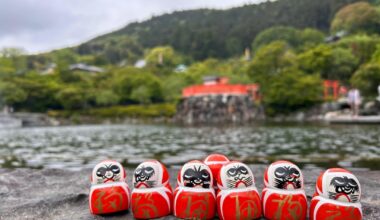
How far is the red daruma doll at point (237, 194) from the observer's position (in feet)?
14.1

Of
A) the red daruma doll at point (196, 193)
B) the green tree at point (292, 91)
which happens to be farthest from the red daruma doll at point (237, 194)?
the green tree at point (292, 91)

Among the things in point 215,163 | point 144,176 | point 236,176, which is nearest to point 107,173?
point 144,176

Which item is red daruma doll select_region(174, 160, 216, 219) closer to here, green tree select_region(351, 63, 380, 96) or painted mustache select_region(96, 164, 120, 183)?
painted mustache select_region(96, 164, 120, 183)

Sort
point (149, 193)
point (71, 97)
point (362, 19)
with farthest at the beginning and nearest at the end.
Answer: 1. point (362, 19)
2. point (71, 97)
3. point (149, 193)

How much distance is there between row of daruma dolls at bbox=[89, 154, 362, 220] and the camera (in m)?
4.08

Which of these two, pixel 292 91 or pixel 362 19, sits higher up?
pixel 362 19

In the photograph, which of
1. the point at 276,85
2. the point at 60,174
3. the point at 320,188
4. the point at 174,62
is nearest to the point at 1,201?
the point at 60,174

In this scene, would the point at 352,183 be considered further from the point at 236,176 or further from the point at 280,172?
the point at 236,176

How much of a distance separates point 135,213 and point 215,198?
1120 mm

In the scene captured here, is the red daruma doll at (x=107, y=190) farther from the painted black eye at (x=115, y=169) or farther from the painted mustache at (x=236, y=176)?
the painted mustache at (x=236, y=176)

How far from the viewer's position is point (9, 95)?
193 feet

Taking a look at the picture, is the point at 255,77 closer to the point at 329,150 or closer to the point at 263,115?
the point at 263,115

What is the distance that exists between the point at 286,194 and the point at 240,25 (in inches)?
4774

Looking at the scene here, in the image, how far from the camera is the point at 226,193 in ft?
14.4
